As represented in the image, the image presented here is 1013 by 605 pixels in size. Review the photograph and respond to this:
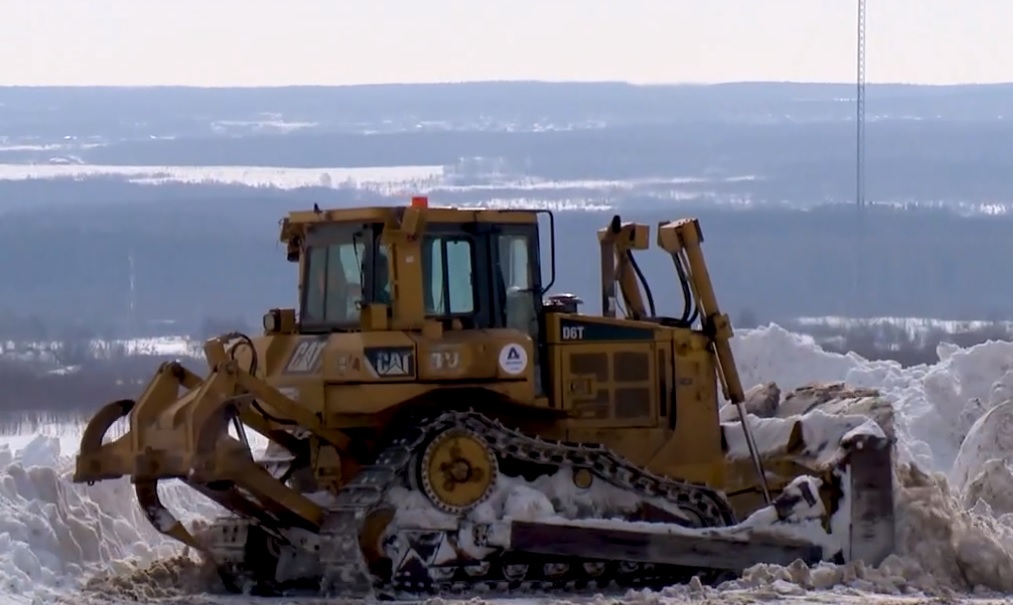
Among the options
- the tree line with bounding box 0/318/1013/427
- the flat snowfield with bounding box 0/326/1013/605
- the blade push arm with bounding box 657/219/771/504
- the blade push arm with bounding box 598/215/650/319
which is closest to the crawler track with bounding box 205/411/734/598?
the flat snowfield with bounding box 0/326/1013/605

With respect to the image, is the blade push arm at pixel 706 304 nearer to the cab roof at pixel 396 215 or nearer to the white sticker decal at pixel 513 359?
the cab roof at pixel 396 215

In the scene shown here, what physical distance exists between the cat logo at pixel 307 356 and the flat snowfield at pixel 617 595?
60.9 inches

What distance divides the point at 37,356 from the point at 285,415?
23740 millimetres

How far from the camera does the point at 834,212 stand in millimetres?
44062

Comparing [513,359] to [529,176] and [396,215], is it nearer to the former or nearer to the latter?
[396,215]

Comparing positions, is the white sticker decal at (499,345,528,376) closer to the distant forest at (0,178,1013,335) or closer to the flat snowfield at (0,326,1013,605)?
the flat snowfield at (0,326,1013,605)

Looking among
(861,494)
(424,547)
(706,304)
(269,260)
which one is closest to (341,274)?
(424,547)

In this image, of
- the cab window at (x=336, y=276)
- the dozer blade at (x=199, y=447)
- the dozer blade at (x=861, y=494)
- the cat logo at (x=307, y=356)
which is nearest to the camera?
the dozer blade at (x=199, y=447)

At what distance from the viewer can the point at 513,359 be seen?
14.8 m

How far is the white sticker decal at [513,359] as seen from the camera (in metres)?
14.8

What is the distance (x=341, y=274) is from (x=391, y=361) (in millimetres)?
1041

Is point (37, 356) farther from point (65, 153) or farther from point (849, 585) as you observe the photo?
point (849, 585)

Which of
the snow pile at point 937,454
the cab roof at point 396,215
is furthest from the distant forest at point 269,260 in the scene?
the cab roof at point 396,215

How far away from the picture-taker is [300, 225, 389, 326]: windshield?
15.0 metres
